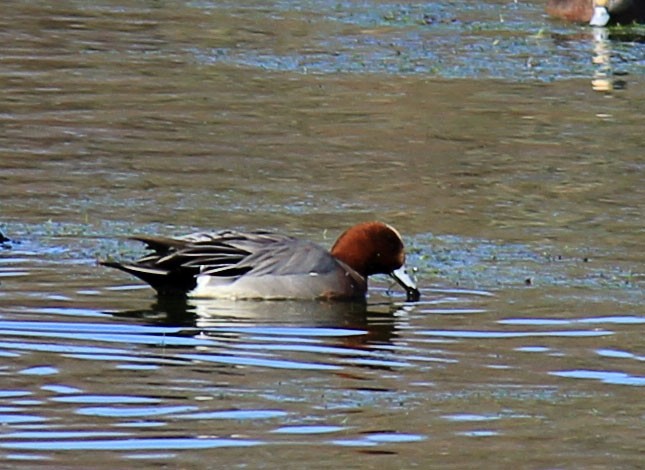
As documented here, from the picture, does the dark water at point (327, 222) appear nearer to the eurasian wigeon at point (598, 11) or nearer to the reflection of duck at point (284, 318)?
the reflection of duck at point (284, 318)

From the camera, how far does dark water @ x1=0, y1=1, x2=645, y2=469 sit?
6492 millimetres

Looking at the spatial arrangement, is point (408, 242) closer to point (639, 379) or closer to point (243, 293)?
point (243, 293)

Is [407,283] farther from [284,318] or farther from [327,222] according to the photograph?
[327,222]

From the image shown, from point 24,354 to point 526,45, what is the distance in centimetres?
1163

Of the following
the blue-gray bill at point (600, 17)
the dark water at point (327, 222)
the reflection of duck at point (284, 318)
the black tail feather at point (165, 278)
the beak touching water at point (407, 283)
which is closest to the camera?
the dark water at point (327, 222)

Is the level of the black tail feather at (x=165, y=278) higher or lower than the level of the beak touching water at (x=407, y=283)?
higher

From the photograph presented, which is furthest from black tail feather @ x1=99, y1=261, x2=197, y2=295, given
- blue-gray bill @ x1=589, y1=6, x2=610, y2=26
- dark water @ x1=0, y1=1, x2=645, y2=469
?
blue-gray bill @ x1=589, y1=6, x2=610, y2=26

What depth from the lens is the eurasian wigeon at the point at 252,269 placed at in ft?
29.8

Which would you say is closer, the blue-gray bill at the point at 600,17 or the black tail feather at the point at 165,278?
the black tail feather at the point at 165,278

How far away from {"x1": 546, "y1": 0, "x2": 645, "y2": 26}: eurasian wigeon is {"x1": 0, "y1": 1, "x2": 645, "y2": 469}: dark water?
0.82 ft

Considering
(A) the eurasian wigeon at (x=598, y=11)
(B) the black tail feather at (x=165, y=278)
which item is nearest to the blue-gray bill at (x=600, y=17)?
(A) the eurasian wigeon at (x=598, y=11)

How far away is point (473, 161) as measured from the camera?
42.8 feet

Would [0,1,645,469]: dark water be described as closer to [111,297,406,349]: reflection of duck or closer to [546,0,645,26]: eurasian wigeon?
[111,297,406,349]: reflection of duck

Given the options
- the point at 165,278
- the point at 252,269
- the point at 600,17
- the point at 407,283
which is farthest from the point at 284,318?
the point at 600,17
